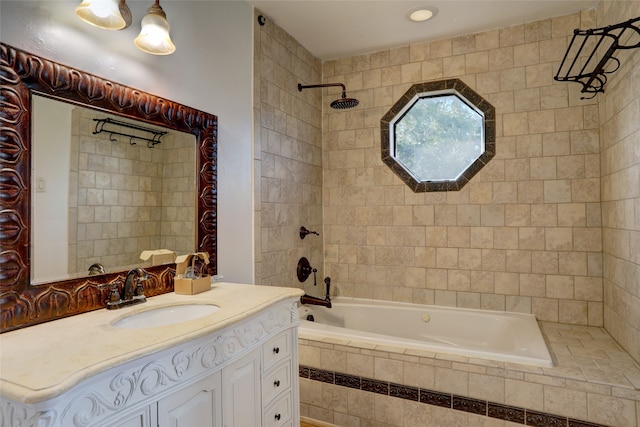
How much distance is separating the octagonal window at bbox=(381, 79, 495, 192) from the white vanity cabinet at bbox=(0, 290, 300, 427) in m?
1.96

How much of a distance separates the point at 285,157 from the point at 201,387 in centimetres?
199

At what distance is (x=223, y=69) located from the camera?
2.15 metres

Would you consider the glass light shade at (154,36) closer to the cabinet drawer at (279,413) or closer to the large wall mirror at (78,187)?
the large wall mirror at (78,187)

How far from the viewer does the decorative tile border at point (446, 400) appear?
1727 mm

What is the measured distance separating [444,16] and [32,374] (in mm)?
3076

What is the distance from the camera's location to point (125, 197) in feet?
5.00

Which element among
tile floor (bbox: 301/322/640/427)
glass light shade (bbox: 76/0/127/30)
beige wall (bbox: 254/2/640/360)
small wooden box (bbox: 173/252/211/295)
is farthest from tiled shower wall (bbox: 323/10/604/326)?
glass light shade (bbox: 76/0/127/30)

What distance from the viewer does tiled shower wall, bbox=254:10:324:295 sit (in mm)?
2504

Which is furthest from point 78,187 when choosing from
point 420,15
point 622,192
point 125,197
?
point 622,192

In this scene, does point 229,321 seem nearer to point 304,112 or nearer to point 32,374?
point 32,374

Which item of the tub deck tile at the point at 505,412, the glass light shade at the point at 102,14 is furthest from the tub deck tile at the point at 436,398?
the glass light shade at the point at 102,14

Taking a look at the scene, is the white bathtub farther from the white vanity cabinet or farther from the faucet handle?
the faucet handle

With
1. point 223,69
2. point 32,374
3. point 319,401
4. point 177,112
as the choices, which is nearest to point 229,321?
point 32,374

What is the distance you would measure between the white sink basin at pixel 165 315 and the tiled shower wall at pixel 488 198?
2.02 metres
